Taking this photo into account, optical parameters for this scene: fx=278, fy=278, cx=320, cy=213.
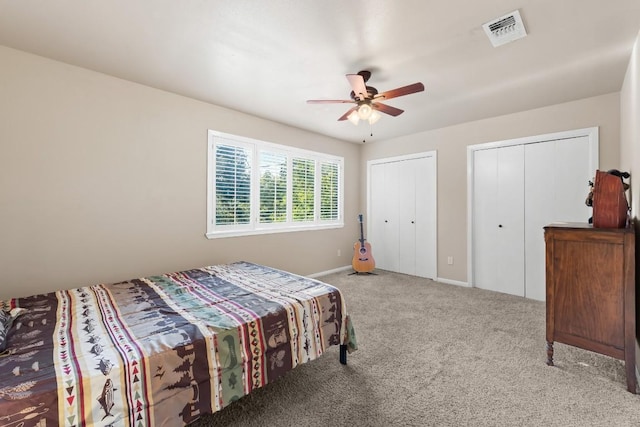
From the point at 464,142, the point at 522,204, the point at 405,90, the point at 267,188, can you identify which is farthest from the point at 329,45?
the point at 522,204

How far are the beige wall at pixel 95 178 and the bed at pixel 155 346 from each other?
20.4 inches

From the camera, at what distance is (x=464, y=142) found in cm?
426

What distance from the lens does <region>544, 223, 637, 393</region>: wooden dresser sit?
1.88m

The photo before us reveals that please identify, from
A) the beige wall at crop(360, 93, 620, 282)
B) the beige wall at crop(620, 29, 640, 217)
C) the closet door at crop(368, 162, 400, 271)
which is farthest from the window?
the beige wall at crop(620, 29, 640, 217)

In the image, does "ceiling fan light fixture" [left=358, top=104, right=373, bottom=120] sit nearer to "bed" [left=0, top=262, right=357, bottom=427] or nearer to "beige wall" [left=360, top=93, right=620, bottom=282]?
"bed" [left=0, top=262, right=357, bottom=427]

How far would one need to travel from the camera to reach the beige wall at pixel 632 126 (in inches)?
83.0

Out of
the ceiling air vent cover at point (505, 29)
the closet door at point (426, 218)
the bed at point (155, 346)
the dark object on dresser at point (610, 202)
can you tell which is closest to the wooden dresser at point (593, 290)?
the dark object on dresser at point (610, 202)

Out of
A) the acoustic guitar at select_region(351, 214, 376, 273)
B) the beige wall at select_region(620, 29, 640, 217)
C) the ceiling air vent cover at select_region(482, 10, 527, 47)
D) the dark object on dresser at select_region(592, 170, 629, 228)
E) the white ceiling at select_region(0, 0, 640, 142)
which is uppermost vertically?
the white ceiling at select_region(0, 0, 640, 142)

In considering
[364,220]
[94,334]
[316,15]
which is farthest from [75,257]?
[364,220]

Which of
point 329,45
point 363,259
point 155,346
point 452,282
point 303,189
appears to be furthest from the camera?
point 363,259

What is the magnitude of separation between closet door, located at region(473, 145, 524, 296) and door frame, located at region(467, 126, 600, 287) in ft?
0.19

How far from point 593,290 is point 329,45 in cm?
269

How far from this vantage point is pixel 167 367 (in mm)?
1317

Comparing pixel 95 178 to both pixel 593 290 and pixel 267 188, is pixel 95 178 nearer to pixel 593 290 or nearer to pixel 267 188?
pixel 267 188
